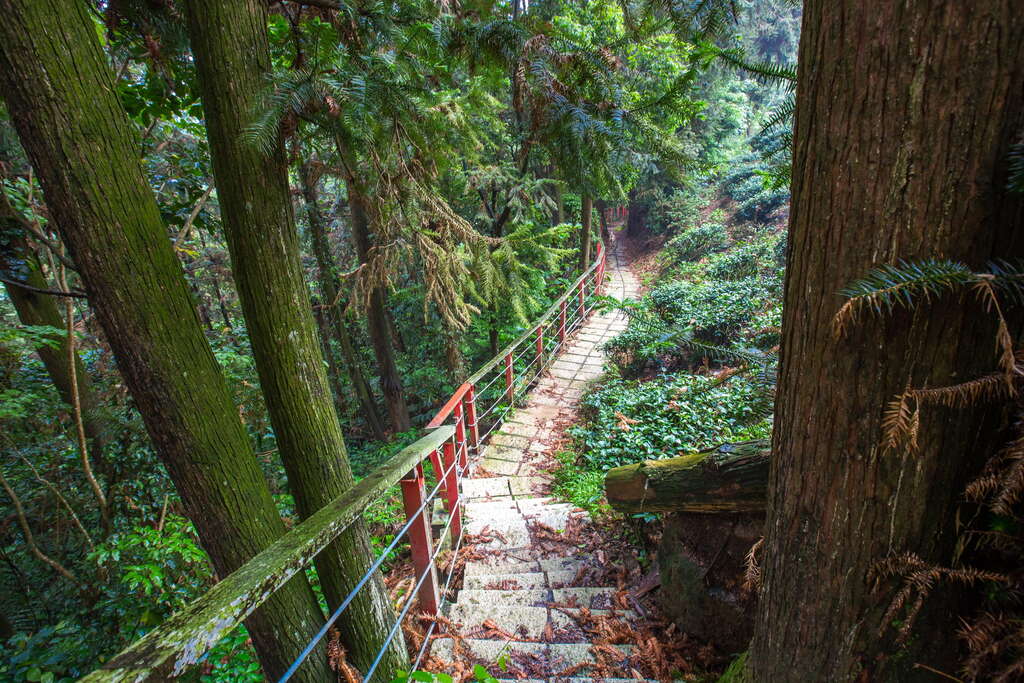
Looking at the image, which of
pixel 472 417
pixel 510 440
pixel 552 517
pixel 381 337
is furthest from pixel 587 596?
pixel 381 337

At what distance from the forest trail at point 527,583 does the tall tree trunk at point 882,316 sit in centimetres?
102

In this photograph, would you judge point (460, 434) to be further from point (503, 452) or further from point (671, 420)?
point (671, 420)

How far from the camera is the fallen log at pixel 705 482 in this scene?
2.30 meters

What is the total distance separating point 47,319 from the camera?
15.6ft

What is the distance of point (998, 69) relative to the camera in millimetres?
851

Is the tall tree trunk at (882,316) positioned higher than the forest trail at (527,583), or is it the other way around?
the tall tree trunk at (882,316)

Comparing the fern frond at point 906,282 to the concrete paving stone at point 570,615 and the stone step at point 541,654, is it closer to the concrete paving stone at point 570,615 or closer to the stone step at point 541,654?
the stone step at point 541,654

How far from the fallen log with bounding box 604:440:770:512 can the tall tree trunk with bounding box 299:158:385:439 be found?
494cm

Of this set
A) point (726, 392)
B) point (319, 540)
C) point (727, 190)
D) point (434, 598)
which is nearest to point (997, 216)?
point (319, 540)

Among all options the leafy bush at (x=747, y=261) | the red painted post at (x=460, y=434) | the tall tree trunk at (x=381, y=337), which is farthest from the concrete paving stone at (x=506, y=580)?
the leafy bush at (x=747, y=261)

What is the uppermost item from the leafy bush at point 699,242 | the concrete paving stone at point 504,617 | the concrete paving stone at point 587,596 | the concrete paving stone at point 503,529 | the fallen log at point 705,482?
the leafy bush at point 699,242

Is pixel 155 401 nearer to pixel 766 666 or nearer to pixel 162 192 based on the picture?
pixel 766 666

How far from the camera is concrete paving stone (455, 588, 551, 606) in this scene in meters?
2.73

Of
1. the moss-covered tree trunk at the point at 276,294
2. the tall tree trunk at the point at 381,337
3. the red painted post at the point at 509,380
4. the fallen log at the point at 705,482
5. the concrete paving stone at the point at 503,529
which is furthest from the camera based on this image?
the tall tree trunk at the point at 381,337
